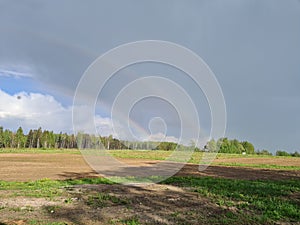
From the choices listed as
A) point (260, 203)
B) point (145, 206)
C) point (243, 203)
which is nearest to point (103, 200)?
point (145, 206)

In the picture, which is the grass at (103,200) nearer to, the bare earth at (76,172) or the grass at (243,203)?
the grass at (243,203)

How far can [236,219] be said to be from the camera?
294 inches

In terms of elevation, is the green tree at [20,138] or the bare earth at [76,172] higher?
the green tree at [20,138]

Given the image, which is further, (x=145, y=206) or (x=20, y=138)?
(x=20, y=138)

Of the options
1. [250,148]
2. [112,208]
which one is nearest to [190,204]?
[112,208]

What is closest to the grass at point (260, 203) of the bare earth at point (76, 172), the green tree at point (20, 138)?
the bare earth at point (76, 172)

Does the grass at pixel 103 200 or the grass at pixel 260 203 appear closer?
the grass at pixel 260 203

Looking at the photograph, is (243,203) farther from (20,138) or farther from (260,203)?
(20,138)

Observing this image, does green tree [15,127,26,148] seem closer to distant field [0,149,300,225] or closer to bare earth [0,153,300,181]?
bare earth [0,153,300,181]

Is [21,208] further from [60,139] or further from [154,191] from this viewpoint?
[60,139]

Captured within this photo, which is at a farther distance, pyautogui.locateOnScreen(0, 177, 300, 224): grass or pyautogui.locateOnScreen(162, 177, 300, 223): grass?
pyautogui.locateOnScreen(162, 177, 300, 223): grass

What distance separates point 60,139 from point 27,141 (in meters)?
16.5

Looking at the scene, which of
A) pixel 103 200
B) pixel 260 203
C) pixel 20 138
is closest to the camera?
pixel 260 203

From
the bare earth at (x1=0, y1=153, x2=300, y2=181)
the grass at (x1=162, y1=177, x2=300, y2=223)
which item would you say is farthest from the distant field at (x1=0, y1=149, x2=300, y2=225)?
the bare earth at (x1=0, y1=153, x2=300, y2=181)
